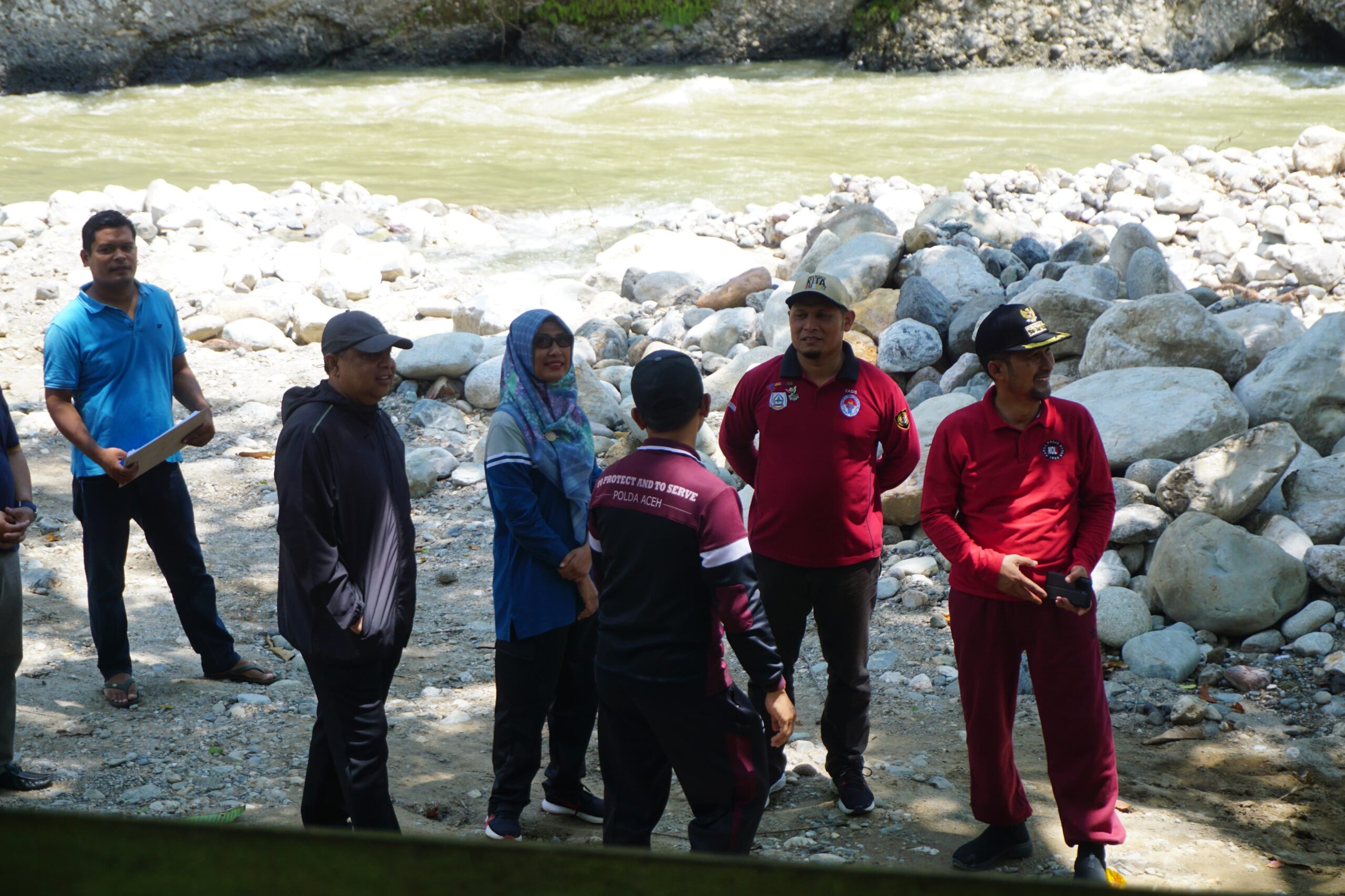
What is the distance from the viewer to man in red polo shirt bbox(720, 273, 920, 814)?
11.2 ft

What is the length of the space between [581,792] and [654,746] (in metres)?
0.89

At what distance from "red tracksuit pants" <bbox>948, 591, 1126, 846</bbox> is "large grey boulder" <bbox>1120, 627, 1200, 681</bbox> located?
4.85 feet

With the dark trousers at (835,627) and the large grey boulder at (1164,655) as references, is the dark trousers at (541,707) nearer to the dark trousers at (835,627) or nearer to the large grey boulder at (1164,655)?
the dark trousers at (835,627)

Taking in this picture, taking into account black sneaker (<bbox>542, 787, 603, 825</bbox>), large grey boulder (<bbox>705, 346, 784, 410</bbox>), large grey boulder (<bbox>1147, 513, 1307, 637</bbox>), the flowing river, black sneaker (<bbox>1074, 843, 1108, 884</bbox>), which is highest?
the flowing river

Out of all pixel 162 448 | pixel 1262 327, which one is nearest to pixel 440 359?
pixel 162 448

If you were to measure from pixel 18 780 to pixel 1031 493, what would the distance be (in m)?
3.08

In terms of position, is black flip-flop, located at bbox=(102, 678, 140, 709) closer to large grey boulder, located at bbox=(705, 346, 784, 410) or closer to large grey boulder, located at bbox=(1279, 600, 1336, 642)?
large grey boulder, located at bbox=(705, 346, 784, 410)

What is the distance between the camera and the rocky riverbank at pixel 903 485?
369 cm

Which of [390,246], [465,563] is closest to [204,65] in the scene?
[390,246]

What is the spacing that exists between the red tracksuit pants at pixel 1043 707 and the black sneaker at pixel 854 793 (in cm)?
44

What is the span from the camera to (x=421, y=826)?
11.4ft

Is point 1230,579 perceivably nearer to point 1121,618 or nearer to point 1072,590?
point 1121,618

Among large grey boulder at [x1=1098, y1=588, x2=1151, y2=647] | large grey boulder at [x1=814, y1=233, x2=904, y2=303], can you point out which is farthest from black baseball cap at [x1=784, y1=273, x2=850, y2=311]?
large grey boulder at [x1=814, y1=233, x2=904, y2=303]

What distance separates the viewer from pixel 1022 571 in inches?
122
